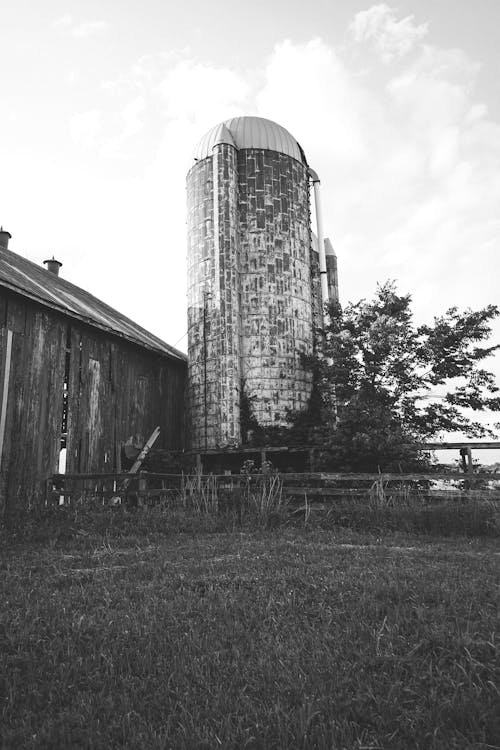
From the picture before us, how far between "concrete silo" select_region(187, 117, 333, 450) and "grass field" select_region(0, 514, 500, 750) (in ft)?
32.1

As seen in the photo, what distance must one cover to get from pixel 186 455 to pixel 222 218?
23.2 ft

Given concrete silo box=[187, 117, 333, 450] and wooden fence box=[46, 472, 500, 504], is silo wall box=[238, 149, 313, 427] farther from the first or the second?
wooden fence box=[46, 472, 500, 504]

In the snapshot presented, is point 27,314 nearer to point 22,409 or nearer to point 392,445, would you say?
point 22,409

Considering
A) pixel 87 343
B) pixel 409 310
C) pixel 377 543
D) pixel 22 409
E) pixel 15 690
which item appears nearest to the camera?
pixel 15 690

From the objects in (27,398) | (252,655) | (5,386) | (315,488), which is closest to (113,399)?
(27,398)

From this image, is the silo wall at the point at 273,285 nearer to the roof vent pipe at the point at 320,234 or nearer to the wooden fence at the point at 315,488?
the roof vent pipe at the point at 320,234

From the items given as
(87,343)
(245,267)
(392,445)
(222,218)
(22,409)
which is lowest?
(392,445)

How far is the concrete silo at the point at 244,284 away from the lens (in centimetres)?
1559

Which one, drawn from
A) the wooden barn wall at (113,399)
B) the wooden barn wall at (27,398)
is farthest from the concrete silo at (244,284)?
the wooden barn wall at (27,398)

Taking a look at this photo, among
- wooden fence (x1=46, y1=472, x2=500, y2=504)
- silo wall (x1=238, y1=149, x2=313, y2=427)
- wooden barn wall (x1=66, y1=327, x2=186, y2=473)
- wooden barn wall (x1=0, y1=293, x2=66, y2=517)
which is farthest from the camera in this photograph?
silo wall (x1=238, y1=149, x2=313, y2=427)

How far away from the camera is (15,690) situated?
2938 mm

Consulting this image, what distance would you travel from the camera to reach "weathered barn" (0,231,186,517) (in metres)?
10.7

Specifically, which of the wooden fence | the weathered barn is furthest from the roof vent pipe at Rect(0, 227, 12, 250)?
the wooden fence

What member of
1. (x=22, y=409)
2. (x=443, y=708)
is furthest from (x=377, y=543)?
(x=22, y=409)
